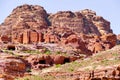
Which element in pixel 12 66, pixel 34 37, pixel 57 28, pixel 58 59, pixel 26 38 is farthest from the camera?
pixel 57 28

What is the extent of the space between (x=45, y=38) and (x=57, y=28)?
13.1 m

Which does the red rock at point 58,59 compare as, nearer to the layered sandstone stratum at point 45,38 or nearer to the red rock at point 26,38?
the layered sandstone stratum at point 45,38

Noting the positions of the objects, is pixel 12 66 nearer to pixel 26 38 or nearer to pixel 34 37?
pixel 26 38

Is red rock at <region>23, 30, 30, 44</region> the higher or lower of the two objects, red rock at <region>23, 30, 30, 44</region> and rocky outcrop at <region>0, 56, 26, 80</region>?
the higher

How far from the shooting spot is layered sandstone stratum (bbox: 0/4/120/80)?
62322mm

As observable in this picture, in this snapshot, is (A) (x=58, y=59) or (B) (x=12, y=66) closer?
(B) (x=12, y=66)

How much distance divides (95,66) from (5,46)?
3603 centimetres

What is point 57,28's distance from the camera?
10006 centimetres

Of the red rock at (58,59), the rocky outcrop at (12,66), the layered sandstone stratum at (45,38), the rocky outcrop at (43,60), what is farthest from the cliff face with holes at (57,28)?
the rocky outcrop at (12,66)

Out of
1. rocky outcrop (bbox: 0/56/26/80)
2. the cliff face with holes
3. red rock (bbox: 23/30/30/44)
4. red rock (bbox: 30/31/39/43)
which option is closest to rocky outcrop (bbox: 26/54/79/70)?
rocky outcrop (bbox: 0/56/26/80)

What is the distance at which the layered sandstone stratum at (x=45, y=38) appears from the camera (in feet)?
204

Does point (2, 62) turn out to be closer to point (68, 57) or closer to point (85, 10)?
point (68, 57)

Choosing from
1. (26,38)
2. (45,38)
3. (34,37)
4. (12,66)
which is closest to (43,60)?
(12,66)

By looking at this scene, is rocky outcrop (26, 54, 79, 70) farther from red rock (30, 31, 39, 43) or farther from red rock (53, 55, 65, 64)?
red rock (30, 31, 39, 43)
